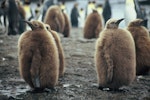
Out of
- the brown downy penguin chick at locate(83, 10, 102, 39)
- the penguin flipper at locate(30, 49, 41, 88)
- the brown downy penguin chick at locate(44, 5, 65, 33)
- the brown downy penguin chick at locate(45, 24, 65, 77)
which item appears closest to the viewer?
the penguin flipper at locate(30, 49, 41, 88)

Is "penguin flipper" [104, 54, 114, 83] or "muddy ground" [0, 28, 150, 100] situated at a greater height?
"penguin flipper" [104, 54, 114, 83]

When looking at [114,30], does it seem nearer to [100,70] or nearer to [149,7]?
[100,70]

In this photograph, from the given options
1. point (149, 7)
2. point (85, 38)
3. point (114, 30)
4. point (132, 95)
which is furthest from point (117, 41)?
point (149, 7)

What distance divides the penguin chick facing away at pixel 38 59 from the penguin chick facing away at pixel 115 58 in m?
0.53

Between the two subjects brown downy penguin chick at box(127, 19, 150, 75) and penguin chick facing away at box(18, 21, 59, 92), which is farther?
brown downy penguin chick at box(127, 19, 150, 75)

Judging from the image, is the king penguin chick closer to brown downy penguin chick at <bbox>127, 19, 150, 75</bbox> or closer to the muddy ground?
the muddy ground

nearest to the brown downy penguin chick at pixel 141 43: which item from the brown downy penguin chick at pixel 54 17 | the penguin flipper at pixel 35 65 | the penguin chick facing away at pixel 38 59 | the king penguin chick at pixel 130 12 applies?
the penguin chick facing away at pixel 38 59

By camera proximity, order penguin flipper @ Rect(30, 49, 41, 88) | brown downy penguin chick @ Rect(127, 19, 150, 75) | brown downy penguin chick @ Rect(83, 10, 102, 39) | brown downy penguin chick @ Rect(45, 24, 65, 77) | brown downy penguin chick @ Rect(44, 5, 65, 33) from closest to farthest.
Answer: penguin flipper @ Rect(30, 49, 41, 88) → brown downy penguin chick @ Rect(45, 24, 65, 77) → brown downy penguin chick @ Rect(127, 19, 150, 75) → brown downy penguin chick @ Rect(44, 5, 65, 33) → brown downy penguin chick @ Rect(83, 10, 102, 39)

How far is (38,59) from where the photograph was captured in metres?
3.80

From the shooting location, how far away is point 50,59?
12.8 ft

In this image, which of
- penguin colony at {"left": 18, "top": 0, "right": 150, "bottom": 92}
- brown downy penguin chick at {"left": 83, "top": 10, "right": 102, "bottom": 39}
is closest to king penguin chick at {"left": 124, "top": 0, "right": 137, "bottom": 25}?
brown downy penguin chick at {"left": 83, "top": 10, "right": 102, "bottom": 39}

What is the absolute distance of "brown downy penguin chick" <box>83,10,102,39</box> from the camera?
345 inches

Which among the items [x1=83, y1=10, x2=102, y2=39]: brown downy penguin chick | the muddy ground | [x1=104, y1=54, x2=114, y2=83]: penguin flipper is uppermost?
[x1=83, y1=10, x2=102, y2=39]: brown downy penguin chick

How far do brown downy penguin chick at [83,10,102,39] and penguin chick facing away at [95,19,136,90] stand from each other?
4605 millimetres
